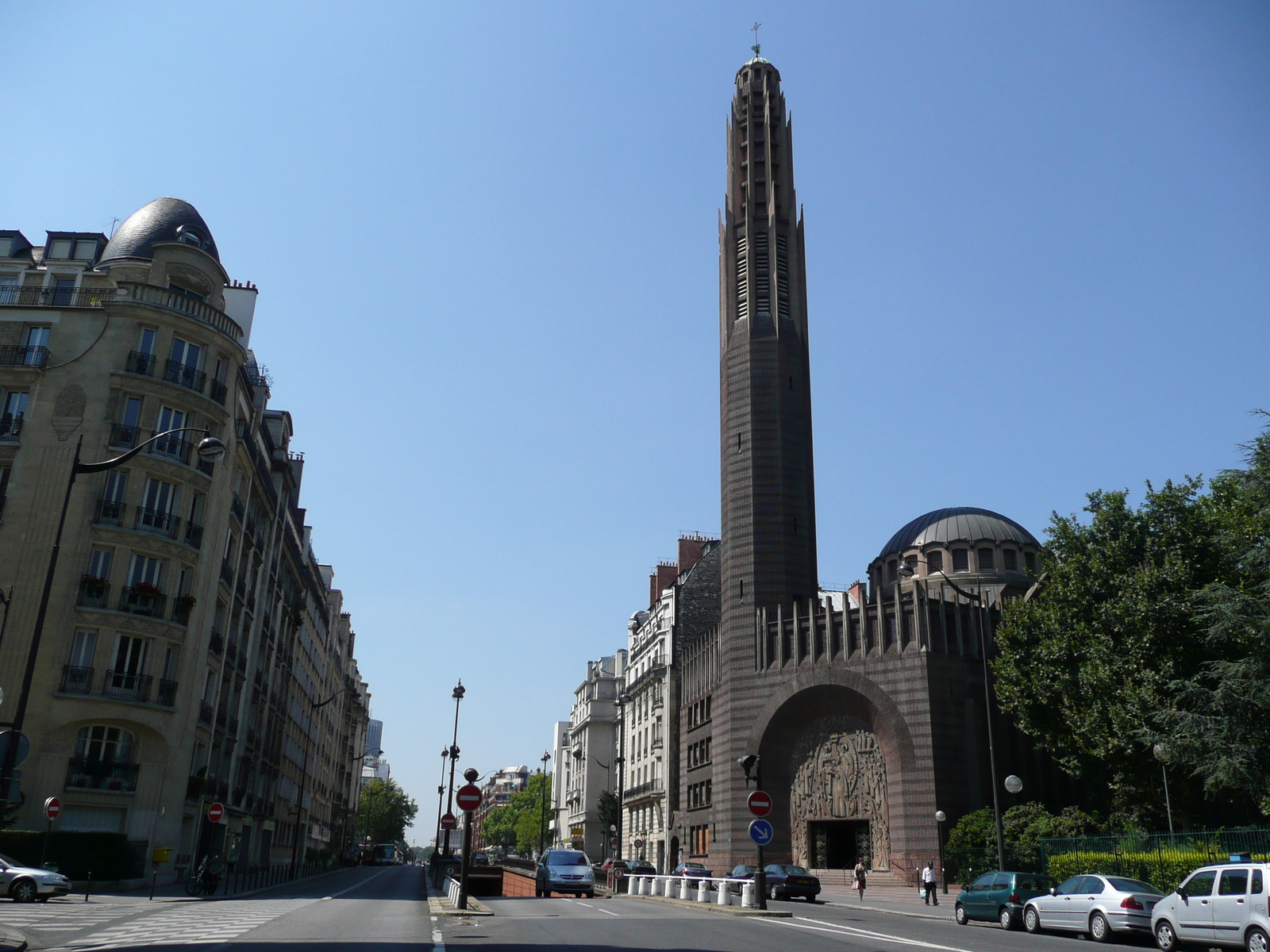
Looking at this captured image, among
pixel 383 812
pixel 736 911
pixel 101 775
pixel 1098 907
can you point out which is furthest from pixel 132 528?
pixel 383 812

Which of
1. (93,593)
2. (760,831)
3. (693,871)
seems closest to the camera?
(760,831)

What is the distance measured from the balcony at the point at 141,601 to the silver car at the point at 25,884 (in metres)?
10.7

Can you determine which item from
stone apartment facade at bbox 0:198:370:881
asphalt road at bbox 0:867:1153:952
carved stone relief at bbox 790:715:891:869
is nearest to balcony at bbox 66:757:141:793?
stone apartment facade at bbox 0:198:370:881

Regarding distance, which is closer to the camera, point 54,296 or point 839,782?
point 54,296

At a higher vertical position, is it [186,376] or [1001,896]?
[186,376]

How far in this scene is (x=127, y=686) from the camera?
32.1 metres

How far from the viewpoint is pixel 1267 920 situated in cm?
1545

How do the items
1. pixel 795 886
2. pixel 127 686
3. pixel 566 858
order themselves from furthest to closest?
pixel 566 858 < pixel 795 886 < pixel 127 686

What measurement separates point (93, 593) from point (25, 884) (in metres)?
11.3

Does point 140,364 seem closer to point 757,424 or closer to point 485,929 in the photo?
point 485,929

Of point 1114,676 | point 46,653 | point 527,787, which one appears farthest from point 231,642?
point 527,787

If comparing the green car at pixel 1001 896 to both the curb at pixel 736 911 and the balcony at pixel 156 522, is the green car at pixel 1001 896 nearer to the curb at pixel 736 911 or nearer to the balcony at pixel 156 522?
the curb at pixel 736 911

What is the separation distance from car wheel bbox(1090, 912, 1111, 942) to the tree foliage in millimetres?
11903

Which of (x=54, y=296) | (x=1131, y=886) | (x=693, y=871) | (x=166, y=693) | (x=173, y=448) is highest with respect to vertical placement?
(x=54, y=296)
